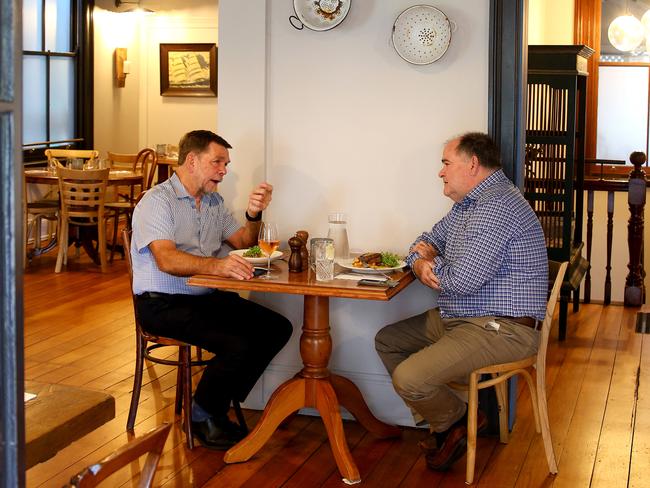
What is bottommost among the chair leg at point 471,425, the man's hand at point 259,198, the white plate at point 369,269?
the chair leg at point 471,425

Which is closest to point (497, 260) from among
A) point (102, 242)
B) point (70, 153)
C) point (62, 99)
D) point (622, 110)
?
point (102, 242)

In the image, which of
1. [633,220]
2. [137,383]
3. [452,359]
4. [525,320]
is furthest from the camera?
[633,220]

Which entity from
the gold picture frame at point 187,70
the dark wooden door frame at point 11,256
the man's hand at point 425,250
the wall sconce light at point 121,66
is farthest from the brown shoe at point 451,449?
the wall sconce light at point 121,66

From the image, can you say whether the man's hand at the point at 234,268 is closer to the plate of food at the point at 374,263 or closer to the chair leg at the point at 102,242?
the plate of food at the point at 374,263

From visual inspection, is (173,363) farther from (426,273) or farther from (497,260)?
(497,260)

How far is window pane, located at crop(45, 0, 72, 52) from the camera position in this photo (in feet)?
30.0

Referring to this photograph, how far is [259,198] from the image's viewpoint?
3934mm

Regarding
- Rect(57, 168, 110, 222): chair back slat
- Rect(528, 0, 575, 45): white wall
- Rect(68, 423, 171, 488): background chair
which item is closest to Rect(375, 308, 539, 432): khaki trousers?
Rect(68, 423, 171, 488): background chair

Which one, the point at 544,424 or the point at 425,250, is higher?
the point at 425,250

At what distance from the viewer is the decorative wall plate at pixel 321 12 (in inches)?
155

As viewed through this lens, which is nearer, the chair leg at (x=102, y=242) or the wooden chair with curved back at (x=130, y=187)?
the chair leg at (x=102, y=242)

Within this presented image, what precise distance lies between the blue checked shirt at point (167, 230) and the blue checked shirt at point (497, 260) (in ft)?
3.30

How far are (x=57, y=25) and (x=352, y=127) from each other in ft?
20.3

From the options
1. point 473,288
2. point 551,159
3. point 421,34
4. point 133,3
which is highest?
point 133,3
